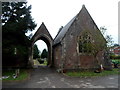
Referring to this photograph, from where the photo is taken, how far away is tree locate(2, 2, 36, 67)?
1416 centimetres

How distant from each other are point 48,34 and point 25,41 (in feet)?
24.3

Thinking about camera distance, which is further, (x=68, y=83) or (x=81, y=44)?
(x=81, y=44)

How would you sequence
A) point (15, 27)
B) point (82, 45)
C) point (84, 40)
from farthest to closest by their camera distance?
point (84, 40) → point (82, 45) → point (15, 27)

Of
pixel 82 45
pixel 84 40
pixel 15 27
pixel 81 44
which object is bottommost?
pixel 82 45

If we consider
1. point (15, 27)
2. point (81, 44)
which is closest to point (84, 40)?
point (81, 44)

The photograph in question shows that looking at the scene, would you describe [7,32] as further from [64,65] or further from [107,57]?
[107,57]

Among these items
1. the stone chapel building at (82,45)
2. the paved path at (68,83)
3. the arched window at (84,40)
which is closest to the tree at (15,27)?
the paved path at (68,83)

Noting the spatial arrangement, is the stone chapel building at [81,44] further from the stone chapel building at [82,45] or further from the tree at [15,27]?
the tree at [15,27]

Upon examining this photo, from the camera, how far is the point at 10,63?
20.3 meters

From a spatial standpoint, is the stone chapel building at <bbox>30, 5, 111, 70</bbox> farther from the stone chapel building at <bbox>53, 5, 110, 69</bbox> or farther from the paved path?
the paved path

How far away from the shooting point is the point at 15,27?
14641mm

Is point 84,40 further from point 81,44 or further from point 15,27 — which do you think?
point 15,27

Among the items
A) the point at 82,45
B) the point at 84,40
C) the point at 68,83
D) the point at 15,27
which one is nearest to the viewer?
the point at 68,83

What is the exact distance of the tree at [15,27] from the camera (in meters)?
14.2
